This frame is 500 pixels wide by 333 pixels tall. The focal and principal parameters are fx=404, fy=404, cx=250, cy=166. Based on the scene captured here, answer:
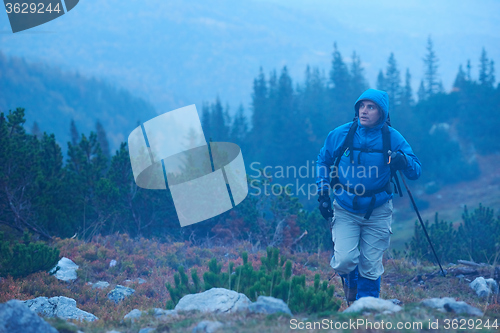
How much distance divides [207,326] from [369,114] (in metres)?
2.53

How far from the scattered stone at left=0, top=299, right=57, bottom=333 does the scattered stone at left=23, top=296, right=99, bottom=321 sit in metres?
1.40

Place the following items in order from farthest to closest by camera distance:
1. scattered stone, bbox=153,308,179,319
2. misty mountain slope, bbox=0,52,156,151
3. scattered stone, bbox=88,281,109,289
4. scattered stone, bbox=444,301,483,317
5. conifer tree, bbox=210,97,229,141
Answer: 1. misty mountain slope, bbox=0,52,156,151
2. conifer tree, bbox=210,97,229,141
3. scattered stone, bbox=88,281,109,289
4. scattered stone, bbox=153,308,179,319
5. scattered stone, bbox=444,301,483,317

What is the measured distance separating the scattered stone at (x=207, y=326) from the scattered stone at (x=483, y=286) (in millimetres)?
3864

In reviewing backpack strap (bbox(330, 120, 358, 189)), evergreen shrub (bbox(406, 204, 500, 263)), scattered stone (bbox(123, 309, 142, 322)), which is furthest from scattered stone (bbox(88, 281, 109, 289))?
evergreen shrub (bbox(406, 204, 500, 263))

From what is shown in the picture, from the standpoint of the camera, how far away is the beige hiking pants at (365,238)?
13.4ft

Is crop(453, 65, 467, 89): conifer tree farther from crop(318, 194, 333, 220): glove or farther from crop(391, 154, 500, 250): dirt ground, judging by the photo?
crop(318, 194, 333, 220): glove

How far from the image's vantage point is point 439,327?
295 cm

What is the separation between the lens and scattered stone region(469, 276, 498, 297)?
518 centimetres

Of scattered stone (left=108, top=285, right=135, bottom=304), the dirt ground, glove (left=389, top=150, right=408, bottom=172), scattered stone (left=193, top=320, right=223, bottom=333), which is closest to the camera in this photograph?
scattered stone (left=193, top=320, right=223, bottom=333)

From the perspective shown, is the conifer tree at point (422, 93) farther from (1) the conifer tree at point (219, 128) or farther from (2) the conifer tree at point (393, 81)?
(1) the conifer tree at point (219, 128)

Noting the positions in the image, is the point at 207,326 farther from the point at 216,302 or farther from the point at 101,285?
the point at 101,285

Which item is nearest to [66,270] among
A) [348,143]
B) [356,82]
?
[348,143]

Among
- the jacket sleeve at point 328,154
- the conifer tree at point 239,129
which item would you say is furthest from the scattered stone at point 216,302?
the conifer tree at point 239,129

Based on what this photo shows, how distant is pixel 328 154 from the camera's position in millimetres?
4312
